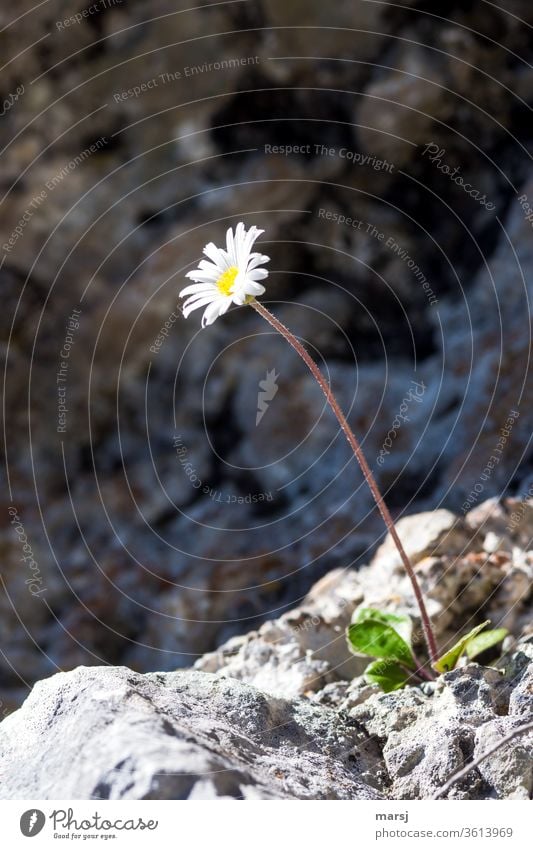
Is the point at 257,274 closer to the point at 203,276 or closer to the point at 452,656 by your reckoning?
the point at 203,276

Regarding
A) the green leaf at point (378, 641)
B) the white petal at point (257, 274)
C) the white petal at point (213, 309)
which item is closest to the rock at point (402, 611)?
the green leaf at point (378, 641)

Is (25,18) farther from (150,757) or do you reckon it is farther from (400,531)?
(150,757)

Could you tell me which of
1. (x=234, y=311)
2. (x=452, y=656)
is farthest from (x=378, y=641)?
(x=234, y=311)

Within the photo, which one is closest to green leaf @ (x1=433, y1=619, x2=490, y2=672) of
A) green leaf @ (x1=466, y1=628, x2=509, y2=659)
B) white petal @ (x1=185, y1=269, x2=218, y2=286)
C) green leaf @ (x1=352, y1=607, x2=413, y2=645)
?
green leaf @ (x1=466, y1=628, x2=509, y2=659)

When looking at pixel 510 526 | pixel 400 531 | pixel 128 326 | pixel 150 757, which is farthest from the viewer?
pixel 128 326
